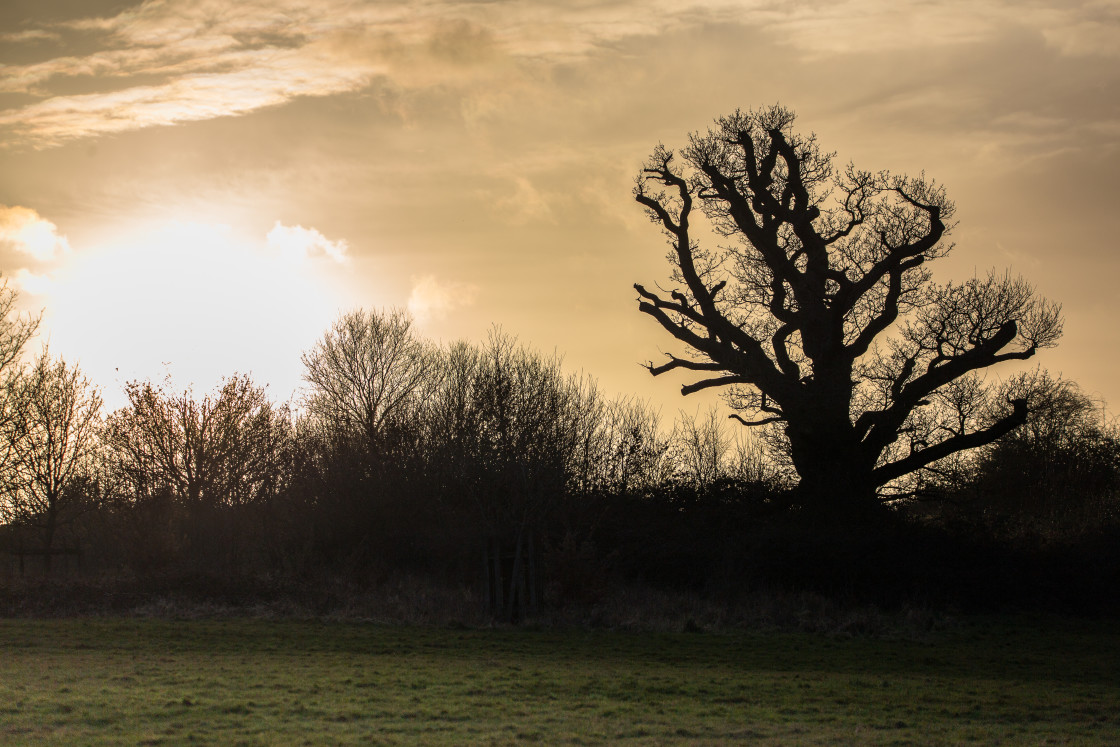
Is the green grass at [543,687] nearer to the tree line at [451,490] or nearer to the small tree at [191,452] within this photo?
the tree line at [451,490]

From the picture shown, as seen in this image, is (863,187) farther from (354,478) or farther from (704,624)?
(354,478)

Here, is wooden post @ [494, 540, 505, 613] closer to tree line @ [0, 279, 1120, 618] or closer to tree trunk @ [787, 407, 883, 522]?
tree line @ [0, 279, 1120, 618]

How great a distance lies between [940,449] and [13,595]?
82.2 ft

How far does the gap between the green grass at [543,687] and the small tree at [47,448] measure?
15.0m

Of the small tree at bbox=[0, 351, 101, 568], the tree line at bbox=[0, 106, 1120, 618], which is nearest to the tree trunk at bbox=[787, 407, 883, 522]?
the tree line at bbox=[0, 106, 1120, 618]

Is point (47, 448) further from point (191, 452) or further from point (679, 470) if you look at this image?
point (679, 470)

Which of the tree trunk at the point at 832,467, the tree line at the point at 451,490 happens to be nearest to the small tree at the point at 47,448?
the tree line at the point at 451,490

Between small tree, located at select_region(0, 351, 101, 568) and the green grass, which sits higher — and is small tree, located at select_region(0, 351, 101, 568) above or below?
above

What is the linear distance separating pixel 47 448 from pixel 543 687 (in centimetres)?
2747

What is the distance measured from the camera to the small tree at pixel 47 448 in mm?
33281

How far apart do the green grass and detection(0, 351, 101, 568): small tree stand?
49.1ft

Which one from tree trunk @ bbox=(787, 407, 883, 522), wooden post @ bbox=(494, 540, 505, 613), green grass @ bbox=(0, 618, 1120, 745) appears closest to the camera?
green grass @ bbox=(0, 618, 1120, 745)

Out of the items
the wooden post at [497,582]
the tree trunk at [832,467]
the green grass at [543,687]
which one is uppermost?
the tree trunk at [832,467]

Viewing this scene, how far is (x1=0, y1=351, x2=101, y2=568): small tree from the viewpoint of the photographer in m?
33.3
